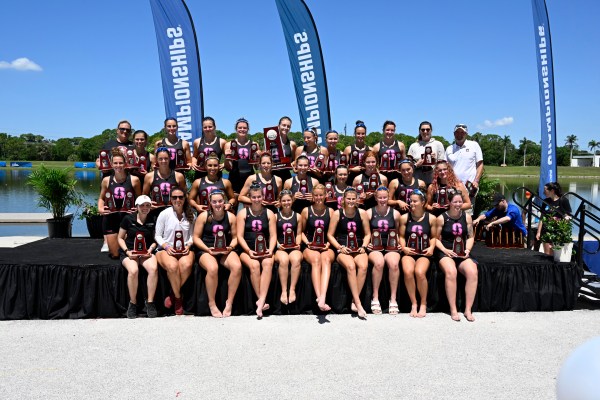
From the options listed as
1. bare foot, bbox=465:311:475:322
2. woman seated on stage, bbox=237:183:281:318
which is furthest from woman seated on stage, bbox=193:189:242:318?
bare foot, bbox=465:311:475:322

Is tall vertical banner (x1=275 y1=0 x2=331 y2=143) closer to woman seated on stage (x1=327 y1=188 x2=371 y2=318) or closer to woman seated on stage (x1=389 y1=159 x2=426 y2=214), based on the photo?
woman seated on stage (x1=389 y1=159 x2=426 y2=214)

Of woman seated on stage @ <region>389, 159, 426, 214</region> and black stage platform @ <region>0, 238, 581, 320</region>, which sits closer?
black stage platform @ <region>0, 238, 581, 320</region>

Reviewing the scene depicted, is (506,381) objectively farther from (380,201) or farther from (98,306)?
(98,306)

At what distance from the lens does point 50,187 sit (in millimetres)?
8484

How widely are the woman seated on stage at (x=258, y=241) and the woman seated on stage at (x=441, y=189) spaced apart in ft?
6.90

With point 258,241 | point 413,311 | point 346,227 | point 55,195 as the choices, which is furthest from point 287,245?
point 55,195

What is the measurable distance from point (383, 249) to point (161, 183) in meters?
2.74

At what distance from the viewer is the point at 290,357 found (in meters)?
3.93

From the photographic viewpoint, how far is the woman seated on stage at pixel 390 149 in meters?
6.32

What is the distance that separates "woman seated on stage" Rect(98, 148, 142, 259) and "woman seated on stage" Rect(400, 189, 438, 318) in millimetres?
3281

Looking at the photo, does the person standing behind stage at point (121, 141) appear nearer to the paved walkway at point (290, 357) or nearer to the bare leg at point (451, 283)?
the paved walkway at point (290, 357)

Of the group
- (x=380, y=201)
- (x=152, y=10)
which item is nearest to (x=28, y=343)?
(x=380, y=201)

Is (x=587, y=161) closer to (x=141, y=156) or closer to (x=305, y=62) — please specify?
(x=305, y=62)

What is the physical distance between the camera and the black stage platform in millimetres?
5061
